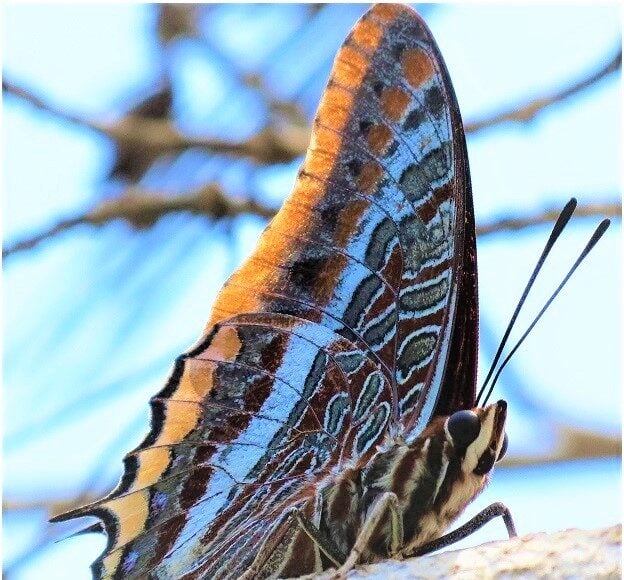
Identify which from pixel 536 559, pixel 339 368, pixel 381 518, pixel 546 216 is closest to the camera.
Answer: pixel 536 559

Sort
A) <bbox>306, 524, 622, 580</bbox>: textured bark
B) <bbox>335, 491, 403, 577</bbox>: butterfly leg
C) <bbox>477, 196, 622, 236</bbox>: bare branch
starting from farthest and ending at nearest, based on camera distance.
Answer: <bbox>477, 196, 622, 236</bbox>: bare branch, <bbox>335, 491, 403, 577</bbox>: butterfly leg, <bbox>306, 524, 622, 580</bbox>: textured bark

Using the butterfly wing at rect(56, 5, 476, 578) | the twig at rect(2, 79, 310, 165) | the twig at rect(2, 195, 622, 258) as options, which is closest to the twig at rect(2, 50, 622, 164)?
the twig at rect(2, 79, 310, 165)

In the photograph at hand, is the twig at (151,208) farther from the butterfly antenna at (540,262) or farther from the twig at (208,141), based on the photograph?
the butterfly antenna at (540,262)

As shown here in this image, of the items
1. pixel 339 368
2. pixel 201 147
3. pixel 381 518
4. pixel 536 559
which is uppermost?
pixel 201 147

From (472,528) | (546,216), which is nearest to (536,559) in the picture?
(472,528)

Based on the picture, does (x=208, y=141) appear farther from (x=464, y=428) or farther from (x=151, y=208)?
(x=464, y=428)

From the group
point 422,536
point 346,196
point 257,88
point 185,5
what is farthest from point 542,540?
point 185,5

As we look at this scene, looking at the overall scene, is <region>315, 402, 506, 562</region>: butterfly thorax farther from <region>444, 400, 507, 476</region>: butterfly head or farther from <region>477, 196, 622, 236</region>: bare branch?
<region>477, 196, 622, 236</region>: bare branch
